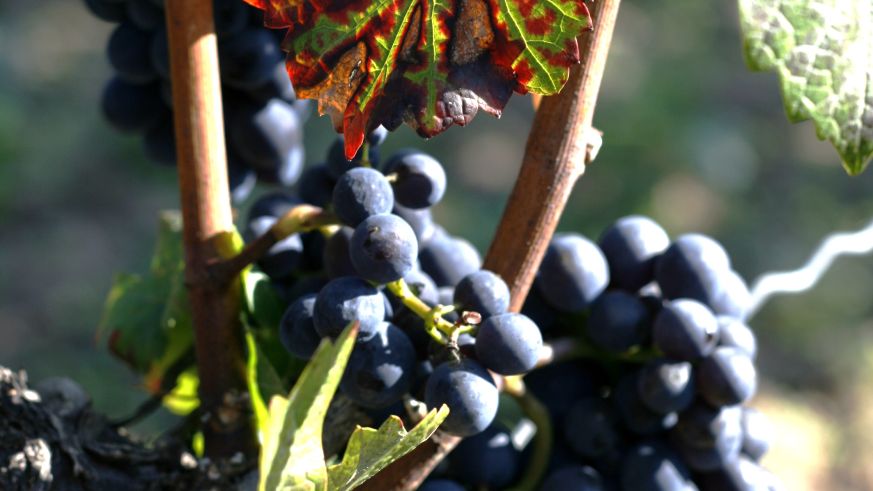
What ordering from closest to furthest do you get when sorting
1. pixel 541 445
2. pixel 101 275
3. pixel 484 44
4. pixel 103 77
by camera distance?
1. pixel 484 44
2. pixel 541 445
3. pixel 101 275
4. pixel 103 77

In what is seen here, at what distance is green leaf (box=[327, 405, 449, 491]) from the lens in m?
0.38

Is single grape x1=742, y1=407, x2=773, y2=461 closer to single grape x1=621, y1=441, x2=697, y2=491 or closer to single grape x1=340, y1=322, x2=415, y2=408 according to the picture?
single grape x1=621, y1=441, x2=697, y2=491

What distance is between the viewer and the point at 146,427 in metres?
2.31

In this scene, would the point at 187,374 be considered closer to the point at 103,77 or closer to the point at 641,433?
the point at 641,433

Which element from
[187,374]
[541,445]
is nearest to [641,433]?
[541,445]

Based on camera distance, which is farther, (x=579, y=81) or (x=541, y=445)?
(x=541, y=445)

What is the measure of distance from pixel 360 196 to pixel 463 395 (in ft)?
0.34

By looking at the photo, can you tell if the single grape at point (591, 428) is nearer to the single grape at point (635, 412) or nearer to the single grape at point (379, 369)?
the single grape at point (635, 412)

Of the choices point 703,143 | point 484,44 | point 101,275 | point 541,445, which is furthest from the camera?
point 703,143

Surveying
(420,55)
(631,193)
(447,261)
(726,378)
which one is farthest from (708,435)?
(631,193)

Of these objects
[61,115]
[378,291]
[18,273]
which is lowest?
[18,273]

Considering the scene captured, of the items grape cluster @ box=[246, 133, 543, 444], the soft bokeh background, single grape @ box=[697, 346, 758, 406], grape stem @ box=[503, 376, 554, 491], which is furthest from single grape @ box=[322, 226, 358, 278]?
the soft bokeh background

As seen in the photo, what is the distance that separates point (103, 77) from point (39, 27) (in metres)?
0.40

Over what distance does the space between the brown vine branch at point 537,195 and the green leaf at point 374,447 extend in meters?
0.07
